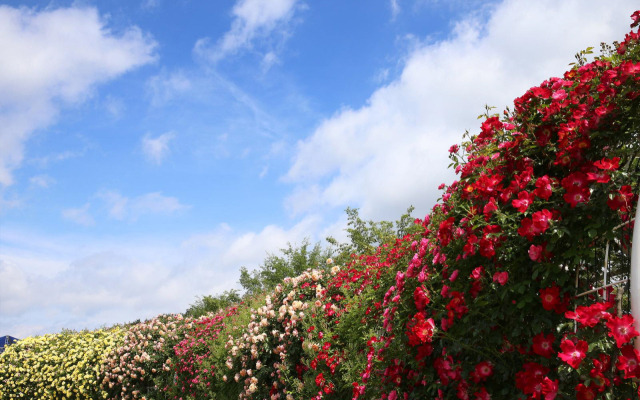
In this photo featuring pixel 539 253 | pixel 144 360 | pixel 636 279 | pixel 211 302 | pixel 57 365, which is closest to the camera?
pixel 636 279

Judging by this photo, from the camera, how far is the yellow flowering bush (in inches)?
474

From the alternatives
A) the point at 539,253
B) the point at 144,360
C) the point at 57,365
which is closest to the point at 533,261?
the point at 539,253

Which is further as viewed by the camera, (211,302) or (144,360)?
(211,302)

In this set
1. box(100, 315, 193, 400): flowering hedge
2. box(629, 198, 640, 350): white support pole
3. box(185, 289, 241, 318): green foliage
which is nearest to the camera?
box(629, 198, 640, 350): white support pole

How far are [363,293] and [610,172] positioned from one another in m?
3.41

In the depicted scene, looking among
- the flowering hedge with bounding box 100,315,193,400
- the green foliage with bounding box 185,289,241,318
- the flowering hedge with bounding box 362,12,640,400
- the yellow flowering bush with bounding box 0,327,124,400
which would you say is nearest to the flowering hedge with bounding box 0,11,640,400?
the flowering hedge with bounding box 362,12,640,400

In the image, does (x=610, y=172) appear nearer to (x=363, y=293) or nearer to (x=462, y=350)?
(x=462, y=350)

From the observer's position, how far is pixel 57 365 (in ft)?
41.5

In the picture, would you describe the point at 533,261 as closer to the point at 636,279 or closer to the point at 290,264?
the point at 636,279

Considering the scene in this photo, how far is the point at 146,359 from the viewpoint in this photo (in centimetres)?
1025

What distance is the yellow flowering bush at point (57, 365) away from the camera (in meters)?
12.0

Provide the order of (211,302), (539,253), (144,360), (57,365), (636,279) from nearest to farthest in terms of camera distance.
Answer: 1. (636,279)
2. (539,253)
3. (144,360)
4. (57,365)
5. (211,302)

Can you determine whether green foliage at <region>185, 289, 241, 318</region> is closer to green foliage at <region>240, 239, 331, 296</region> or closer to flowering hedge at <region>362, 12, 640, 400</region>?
green foliage at <region>240, 239, 331, 296</region>

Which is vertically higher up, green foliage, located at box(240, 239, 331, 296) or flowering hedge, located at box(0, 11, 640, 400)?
green foliage, located at box(240, 239, 331, 296)
